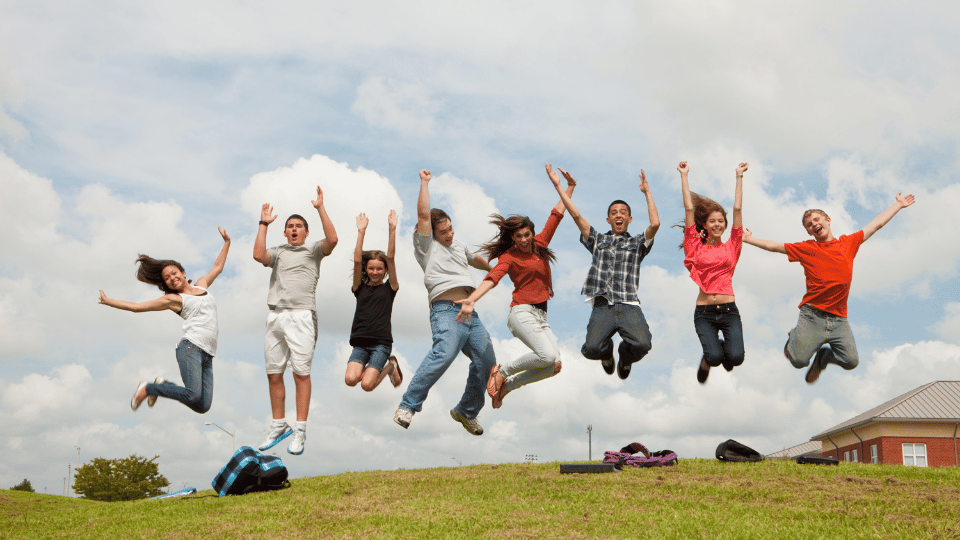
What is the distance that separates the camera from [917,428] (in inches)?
1421

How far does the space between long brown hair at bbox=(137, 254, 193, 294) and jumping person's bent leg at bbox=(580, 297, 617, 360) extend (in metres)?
6.78

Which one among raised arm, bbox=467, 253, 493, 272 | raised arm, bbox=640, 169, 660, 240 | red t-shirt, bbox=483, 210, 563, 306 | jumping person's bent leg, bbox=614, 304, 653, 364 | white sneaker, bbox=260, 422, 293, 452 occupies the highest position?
raised arm, bbox=640, 169, 660, 240

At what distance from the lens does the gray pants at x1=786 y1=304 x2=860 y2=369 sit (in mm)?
11391

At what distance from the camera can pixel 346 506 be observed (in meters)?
9.28

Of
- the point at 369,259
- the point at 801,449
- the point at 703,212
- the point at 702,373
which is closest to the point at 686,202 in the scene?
the point at 703,212

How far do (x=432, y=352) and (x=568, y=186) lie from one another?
359 cm

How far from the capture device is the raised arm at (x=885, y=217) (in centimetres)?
1159

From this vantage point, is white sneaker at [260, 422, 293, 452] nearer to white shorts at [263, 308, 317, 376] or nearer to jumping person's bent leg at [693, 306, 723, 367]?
white shorts at [263, 308, 317, 376]

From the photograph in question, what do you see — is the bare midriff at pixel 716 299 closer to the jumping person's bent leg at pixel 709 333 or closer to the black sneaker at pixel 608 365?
the jumping person's bent leg at pixel 709 333

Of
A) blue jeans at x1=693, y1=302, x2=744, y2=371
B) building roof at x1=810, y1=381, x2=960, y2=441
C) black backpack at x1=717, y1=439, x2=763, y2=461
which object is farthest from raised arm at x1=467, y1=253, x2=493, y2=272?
building roof at x1=810, y1=381, x2=960, y2=441

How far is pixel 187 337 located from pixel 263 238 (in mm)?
1996

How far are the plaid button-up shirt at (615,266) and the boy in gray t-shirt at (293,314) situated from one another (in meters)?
4.25

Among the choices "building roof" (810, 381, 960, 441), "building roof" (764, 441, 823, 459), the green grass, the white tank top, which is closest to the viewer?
the green grass

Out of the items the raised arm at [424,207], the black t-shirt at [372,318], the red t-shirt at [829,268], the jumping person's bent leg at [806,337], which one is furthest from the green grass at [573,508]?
the raised arm at [424,207]
